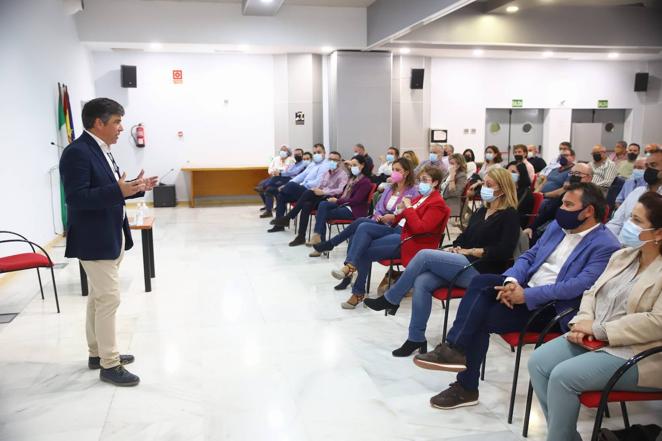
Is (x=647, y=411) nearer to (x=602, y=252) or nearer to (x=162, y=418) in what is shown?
(x=602, y=252)

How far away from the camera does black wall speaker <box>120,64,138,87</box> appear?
11.0 m

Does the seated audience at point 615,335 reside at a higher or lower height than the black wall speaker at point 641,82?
lower

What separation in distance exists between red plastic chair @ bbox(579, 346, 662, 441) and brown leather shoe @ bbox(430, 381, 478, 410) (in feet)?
2.65

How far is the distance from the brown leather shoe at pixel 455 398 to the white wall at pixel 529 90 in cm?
1059

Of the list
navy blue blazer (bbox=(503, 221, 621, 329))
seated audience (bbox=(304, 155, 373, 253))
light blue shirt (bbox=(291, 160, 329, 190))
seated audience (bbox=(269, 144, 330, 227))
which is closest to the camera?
navy blue blazer (bbox=(503, 221, 621, 329))

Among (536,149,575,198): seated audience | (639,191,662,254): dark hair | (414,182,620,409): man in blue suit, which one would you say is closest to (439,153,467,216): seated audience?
(536,149,575,198): seated audience

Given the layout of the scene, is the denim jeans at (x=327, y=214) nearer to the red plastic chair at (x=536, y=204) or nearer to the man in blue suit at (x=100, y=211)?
the red plastic chair at (x=536, y=204)

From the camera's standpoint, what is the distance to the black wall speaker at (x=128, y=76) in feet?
36.1

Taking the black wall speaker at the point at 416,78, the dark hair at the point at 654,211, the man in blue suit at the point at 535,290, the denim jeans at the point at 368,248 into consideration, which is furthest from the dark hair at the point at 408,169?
the black wall speaker at the point at 416,78

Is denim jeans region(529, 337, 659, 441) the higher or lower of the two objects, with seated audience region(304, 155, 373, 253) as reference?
lower

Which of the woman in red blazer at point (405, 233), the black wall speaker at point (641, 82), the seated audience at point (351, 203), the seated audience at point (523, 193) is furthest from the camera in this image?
the black wall speaker at point (641, 82)

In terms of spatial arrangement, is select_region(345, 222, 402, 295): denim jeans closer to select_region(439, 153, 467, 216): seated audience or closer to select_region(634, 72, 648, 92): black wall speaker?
select_region(439, 153, 467, 216): seated audience

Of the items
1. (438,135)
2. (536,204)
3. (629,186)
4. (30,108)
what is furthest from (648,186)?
(438,135)

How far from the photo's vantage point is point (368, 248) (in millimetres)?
4605
